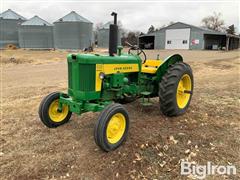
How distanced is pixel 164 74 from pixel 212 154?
1.80 metres

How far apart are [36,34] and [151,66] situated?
32.8 meters

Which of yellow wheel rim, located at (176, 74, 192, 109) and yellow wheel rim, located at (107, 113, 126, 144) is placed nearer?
yellow wheel rim, located at (107, 113, 126, 144)

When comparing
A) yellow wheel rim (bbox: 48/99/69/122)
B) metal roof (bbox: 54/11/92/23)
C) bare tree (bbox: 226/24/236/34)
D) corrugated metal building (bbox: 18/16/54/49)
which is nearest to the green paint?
yellow wheel rim (bbox: 48/99/69/122)

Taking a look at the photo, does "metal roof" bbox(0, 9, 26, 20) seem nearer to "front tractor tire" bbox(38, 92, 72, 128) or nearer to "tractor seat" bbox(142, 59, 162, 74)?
"tractor seat" bbox(142, 59, 162, 74)

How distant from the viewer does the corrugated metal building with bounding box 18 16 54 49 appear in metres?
34.4

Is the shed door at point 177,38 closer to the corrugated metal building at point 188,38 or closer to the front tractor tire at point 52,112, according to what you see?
the corrugated metal building at point 188,38

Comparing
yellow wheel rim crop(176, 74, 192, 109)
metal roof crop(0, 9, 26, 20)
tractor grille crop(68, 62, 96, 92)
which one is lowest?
yellow wheel rim crop(176, 74, 192, 109)

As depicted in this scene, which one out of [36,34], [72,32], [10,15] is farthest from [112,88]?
[10,15]

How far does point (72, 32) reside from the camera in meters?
32.1

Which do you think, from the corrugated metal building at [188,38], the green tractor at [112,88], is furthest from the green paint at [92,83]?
the corrugated metal building at [188,38]

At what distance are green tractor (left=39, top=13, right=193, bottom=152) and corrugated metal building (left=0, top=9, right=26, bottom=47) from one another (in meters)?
36.9

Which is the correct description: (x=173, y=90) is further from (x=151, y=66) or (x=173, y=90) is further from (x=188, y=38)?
(x=188, y=38)

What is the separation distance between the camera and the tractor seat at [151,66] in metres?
4.67

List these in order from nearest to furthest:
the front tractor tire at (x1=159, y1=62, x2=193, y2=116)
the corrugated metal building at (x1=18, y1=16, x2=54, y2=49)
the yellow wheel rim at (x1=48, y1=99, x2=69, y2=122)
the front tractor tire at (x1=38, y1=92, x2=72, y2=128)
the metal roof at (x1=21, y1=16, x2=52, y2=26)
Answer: the front tractor tire at (x1=38, y1=92, x2=72, y2=128), the yellow wheel rim at (x1=48, y1=99, x2=69, y2=122), the front tractor tire at (x1=159, y1=62, x2=193, y2=116), the corrugated metal building at (x1=18, y1=16, x2=54, y2=49), the metal roof at (x1=21, y1=16, x2=52, y2=26)
